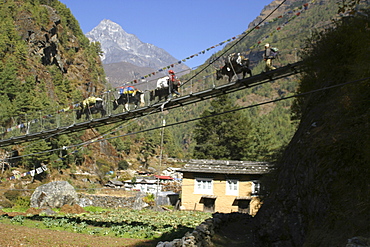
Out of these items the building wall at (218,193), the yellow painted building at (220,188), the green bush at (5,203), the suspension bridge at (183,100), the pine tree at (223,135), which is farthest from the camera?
the pine tree at (223,135)

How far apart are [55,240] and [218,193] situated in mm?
21081

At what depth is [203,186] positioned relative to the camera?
112 feet

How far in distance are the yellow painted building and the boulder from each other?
432 inches

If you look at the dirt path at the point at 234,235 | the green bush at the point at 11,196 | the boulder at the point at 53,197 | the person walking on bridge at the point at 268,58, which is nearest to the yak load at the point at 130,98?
the person walking on bridge at the point at 268,58

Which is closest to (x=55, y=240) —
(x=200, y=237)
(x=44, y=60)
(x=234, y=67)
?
(x=200, y=237)

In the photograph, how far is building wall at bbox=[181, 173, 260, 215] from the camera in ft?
110

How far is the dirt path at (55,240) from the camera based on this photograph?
14062 millimetres

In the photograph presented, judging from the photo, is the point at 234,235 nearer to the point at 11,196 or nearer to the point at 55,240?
the point at 55,240

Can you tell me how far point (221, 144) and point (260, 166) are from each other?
2970cm

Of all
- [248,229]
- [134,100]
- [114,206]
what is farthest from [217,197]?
[134,100]

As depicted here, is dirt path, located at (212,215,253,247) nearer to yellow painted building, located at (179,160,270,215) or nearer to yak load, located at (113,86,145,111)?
yak load, located at (113,86,145,111)

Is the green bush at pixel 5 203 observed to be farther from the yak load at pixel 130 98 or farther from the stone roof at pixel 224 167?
the yak load at pixel 130 98

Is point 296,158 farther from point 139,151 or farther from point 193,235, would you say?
point 139,151

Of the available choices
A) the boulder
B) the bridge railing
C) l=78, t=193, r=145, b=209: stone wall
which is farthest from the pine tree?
the bridge railing
